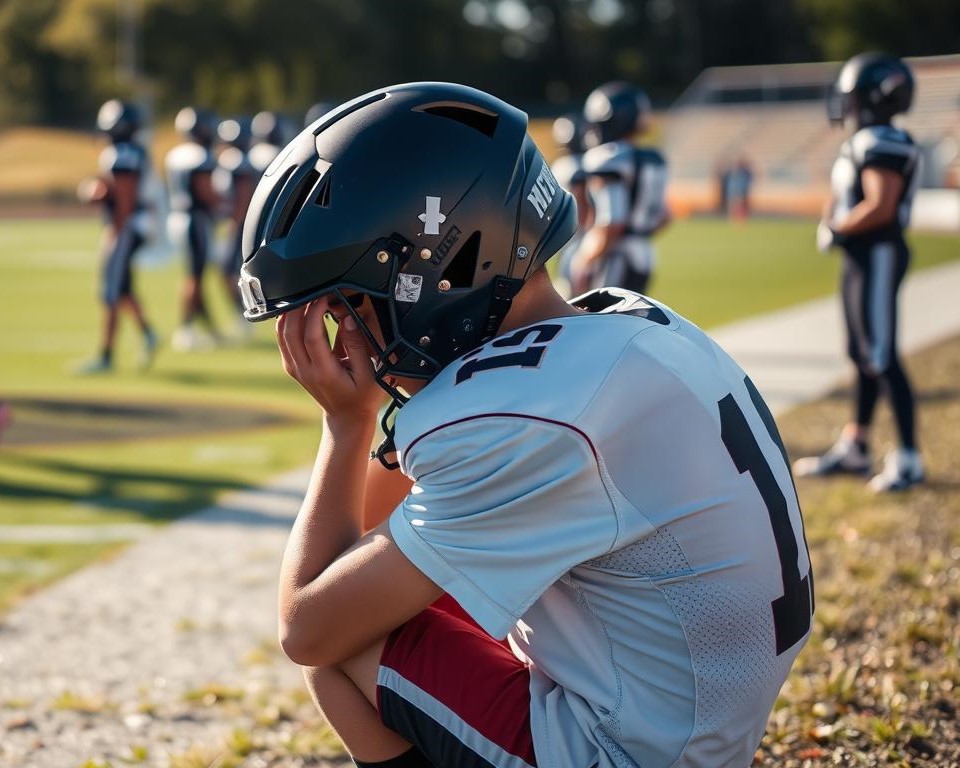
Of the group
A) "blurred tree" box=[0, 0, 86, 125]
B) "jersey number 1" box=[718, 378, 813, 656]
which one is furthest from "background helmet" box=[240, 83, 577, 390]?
"blurred tree" box=[0, 0, 86, 125]

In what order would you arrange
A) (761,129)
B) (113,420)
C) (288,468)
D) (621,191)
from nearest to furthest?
(288,468) → (621,191) → (113,420) → (761,129)

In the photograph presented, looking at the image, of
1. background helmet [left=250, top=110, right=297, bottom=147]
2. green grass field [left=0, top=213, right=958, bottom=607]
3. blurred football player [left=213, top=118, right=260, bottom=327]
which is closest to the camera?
green grass field [left=0, top=213, right=958, bottom=607]

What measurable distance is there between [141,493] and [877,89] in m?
4.12

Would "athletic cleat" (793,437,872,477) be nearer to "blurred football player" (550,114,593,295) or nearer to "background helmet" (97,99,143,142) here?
"blurred football player" (550,114,593,295)

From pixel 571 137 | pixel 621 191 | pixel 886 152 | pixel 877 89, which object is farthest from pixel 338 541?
pixel 571 137

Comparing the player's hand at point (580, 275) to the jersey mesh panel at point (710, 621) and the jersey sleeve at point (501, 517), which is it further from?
the jersey sleeve at point (501, 517)

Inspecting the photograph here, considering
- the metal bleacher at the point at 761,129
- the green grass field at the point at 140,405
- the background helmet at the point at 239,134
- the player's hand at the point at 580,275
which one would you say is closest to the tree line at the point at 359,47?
the metal bleacher at the point at 761,129

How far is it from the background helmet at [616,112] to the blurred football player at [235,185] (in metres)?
5.05

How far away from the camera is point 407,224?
2.09m

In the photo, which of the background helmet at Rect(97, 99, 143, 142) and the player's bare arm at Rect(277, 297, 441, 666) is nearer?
the player's bare arm at Rect(277, 297, 441, 666)

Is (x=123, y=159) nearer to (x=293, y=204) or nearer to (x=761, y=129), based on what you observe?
(x=293, y=204)

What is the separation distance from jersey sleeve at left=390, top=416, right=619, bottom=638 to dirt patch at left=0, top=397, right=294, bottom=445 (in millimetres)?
5917

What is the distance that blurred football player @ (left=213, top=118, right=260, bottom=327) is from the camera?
1208cm

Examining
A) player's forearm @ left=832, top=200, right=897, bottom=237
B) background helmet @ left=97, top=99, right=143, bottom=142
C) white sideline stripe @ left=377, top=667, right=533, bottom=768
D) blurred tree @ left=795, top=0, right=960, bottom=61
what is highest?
white sideline stripe @ left=377, top=667, right=533, bottom=768
